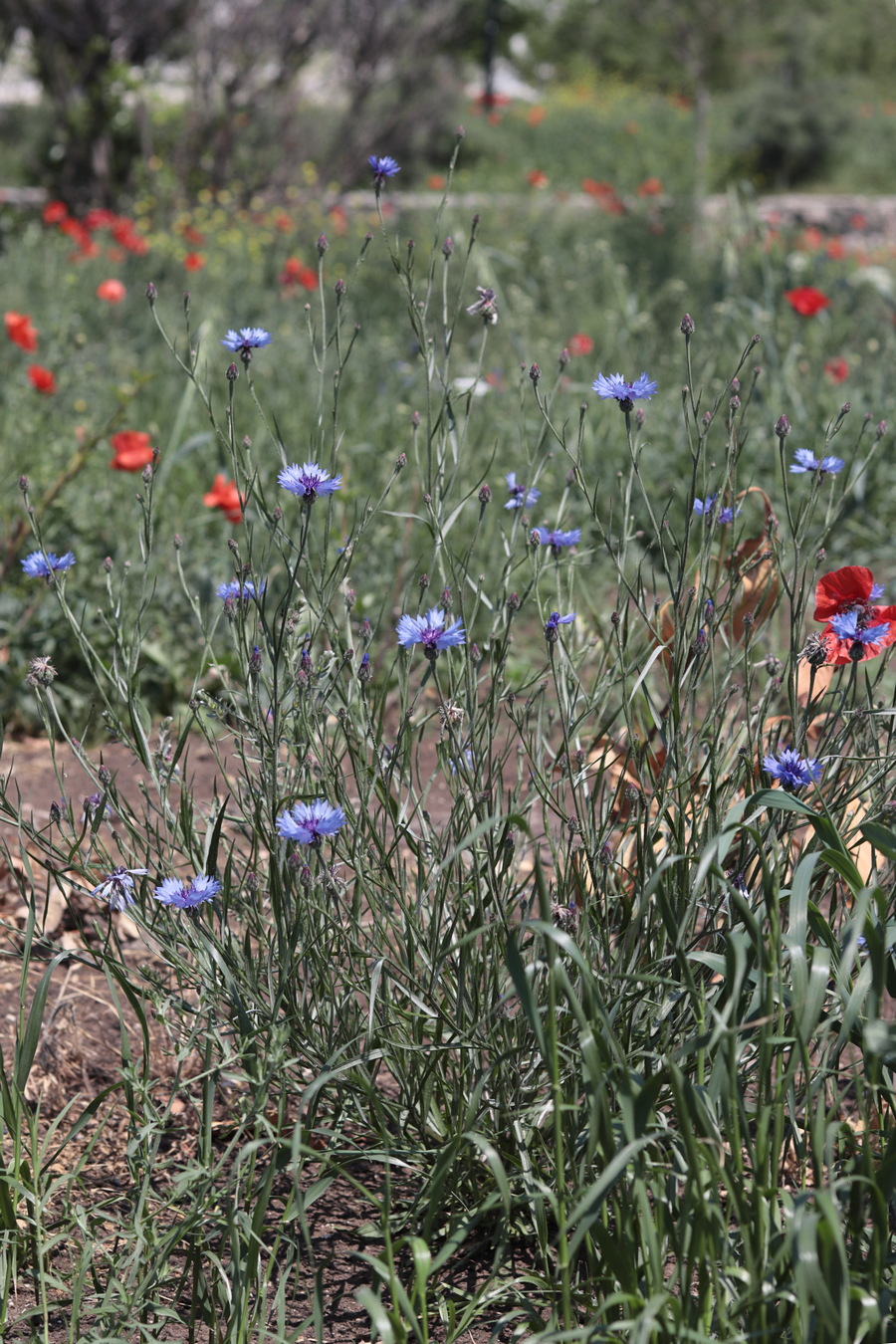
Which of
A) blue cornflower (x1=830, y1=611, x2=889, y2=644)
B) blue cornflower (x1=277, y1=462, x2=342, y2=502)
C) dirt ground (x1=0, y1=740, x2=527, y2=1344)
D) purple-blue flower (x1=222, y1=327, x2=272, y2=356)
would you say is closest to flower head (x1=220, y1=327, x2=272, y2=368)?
purple-blue flower (x1=222, y1=327, x2=272, y2=356)

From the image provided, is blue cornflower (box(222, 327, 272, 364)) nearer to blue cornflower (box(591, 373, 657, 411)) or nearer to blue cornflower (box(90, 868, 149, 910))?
blue cornflower (box(591, 373, 657, 411))

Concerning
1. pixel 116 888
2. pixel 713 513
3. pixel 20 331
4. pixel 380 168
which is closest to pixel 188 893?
pixel 116 888

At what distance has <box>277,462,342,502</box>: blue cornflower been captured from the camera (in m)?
1.43

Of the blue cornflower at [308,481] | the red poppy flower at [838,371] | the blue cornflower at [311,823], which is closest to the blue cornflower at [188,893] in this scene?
the blue cornflower at [311,823]

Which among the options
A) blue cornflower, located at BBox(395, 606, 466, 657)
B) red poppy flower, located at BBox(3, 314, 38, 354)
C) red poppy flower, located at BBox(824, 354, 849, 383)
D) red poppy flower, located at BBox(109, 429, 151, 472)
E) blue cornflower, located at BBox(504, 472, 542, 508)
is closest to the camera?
blue cornflower, located at BBox(395, 606, 466, 657)

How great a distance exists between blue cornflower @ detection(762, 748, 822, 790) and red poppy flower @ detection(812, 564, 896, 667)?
0.13m

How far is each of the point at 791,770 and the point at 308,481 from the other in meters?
0.63

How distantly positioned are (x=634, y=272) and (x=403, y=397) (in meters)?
2.89

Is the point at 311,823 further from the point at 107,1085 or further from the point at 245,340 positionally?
the point at 107,1085

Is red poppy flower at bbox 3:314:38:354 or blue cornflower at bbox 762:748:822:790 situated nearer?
blue cornflower at bbox 762:748:822:790

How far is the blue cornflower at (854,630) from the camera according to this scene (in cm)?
143

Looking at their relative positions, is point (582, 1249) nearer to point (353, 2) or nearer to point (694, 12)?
point (353, 2)

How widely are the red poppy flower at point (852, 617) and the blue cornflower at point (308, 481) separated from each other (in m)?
0.60

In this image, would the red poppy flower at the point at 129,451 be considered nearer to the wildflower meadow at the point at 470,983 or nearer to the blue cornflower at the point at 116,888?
the wildflower meadow at the point at 470,983
